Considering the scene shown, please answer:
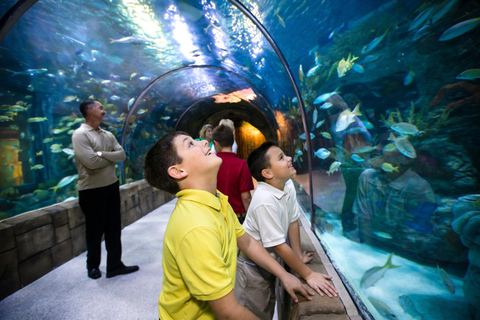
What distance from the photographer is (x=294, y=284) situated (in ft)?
4.41

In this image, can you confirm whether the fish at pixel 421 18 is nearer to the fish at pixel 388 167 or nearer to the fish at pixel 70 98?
the fish at pixel 388 167

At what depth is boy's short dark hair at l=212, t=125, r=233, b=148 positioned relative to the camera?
2789mm

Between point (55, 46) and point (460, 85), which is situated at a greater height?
point (55, 46)

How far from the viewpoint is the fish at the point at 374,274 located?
1811mm

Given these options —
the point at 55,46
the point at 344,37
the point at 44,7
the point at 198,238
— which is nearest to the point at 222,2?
the point at 344,37

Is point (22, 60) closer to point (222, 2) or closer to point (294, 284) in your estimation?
point (222, 2)

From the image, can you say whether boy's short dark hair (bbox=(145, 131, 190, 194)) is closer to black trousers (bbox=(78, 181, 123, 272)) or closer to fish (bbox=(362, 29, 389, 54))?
fish (bbox=(362, 29, 389, 54))

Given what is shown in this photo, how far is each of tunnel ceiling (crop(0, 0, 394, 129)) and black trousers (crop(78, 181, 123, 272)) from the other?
2737mm

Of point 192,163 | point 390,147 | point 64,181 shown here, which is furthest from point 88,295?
point 390,147

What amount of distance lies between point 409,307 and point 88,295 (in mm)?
3093

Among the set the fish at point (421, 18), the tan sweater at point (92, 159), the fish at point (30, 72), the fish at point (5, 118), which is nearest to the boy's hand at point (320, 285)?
the fish at point (421, 18)

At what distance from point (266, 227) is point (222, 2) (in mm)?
4188

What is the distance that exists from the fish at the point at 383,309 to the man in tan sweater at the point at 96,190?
2797mm

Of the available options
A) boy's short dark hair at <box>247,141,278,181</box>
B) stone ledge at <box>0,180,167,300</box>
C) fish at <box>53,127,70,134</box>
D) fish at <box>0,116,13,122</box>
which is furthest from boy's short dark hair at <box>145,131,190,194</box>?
fish at <box>53,127,70,134</box>
